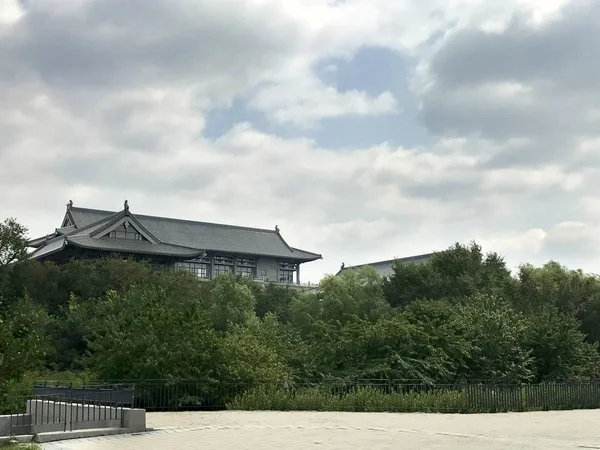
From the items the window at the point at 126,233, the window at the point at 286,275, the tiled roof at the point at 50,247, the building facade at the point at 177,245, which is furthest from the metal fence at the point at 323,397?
the window at the point at 286,275

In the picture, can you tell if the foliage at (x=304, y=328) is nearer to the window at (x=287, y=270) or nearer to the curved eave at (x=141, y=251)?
the curved eave at (x=141, y=251)

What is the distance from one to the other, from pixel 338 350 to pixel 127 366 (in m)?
8.11

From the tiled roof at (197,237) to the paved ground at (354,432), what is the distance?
147ft

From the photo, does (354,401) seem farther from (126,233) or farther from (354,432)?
(126,233)

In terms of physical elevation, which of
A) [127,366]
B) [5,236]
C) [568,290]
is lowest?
[127,366]

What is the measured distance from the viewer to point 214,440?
49.5 feet

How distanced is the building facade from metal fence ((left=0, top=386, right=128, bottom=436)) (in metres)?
41.3

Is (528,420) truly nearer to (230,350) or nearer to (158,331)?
(230,350)

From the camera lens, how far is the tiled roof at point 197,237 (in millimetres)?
65438

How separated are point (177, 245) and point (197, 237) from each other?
10.3 m

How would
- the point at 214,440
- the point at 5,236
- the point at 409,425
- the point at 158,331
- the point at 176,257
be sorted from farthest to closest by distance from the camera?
1. the point at 176,257
2. the point at 5,236
3. the point at 158,331
4. the point at 409,425
5. the point at 214,440

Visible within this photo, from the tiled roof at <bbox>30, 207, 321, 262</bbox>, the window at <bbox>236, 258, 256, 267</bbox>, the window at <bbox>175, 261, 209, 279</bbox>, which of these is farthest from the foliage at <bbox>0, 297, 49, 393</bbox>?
the window at <bbox>236, 258, 256, 267</bbox>

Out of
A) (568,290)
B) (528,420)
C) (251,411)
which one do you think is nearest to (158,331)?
(251,411)

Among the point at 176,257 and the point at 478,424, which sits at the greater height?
the point at 176,257
